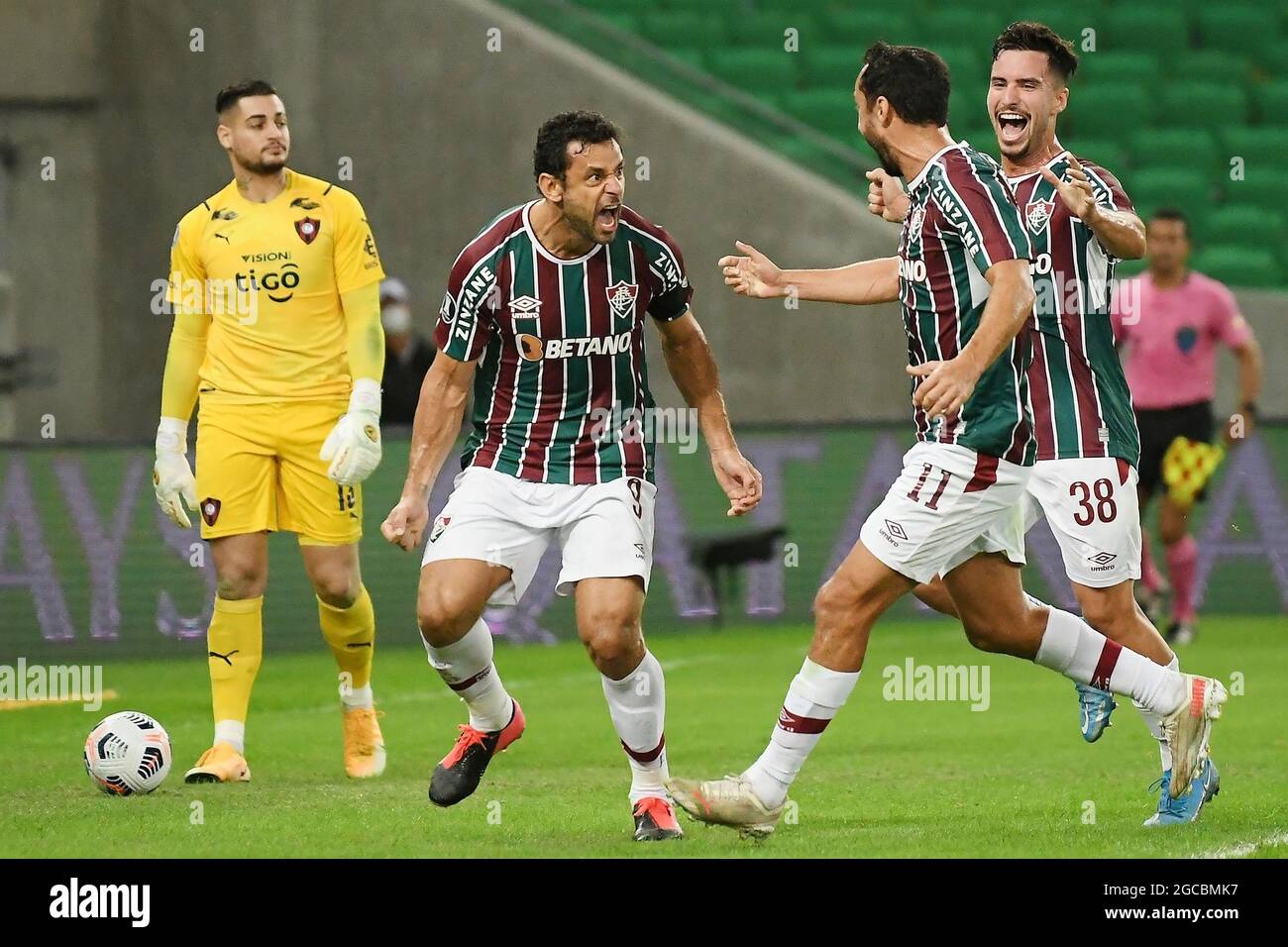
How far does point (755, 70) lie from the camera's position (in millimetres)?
17188

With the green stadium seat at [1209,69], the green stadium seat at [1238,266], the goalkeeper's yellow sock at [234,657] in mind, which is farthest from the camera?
the green stadium seat at [1209,69]

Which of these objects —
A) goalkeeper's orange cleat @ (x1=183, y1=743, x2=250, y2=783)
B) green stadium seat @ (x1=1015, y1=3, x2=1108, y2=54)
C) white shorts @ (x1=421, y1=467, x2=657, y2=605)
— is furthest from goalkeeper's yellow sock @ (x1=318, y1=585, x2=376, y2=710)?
green stadium seat @ (x1=1015, y1=3, x2=1108, y2=54)

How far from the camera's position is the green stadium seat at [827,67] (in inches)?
679

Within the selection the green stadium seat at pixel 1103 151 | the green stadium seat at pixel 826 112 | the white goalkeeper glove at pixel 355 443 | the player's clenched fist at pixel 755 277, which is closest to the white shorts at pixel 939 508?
the player's clenched fist at pixel 755 277

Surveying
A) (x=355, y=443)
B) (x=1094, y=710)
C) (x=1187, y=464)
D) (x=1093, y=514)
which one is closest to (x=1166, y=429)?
(x=1187, y=464)

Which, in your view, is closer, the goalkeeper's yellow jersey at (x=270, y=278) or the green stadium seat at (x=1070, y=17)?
the goalkeeper's yellow jersey at (x=270, y=278)

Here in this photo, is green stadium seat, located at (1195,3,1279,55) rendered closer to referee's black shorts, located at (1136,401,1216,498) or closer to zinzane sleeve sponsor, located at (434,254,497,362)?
referee's black shorts, located at (1136,401,1216,498)

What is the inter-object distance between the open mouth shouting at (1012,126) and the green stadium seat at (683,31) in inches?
420

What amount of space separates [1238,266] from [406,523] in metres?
11.4

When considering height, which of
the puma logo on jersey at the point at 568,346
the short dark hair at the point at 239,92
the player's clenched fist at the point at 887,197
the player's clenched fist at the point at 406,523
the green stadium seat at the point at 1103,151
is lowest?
the player's clenched fist at the point at 406,523

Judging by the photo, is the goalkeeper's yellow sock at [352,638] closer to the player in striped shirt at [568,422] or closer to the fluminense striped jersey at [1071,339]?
the player in striped shirt at [568,422]

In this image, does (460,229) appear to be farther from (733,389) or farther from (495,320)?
(495,320)

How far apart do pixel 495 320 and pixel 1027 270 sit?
1.61m

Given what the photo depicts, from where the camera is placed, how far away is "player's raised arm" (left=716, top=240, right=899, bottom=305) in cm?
641
